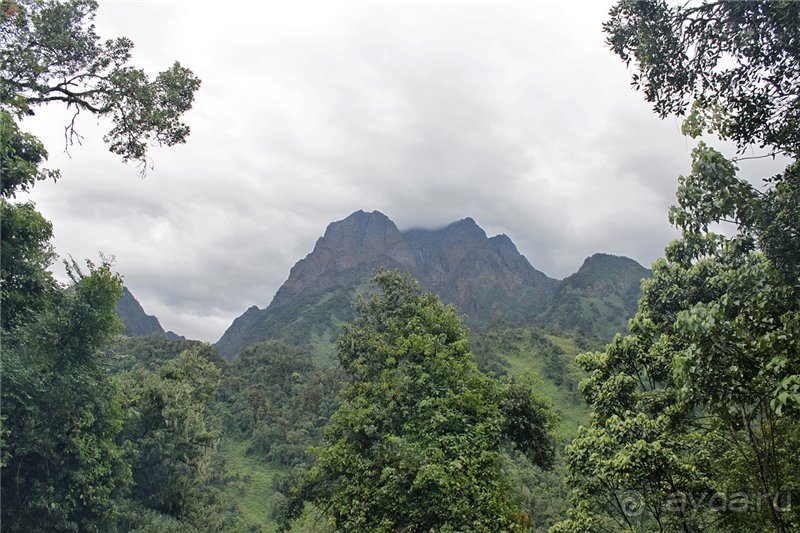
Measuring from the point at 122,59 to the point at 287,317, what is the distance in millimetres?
123115

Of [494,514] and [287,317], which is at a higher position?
[287,317]

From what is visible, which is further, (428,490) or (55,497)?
(55,497)

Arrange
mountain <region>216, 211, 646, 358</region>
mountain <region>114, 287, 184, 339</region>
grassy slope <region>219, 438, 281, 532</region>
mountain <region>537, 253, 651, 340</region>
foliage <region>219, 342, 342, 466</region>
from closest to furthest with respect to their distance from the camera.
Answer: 1. grassy slope <region>219, 438, 281, 532</region>
2. foliage <region>219, 342, 342, 466</region>
3. mountain <region>537, 253, 651, 340</region>
4. mountain <region>216, 211, 646, 358</region>
5. mountain <region>114, 287, 184, 339</region>

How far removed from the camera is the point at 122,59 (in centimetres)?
991

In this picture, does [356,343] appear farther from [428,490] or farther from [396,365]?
[428,490]

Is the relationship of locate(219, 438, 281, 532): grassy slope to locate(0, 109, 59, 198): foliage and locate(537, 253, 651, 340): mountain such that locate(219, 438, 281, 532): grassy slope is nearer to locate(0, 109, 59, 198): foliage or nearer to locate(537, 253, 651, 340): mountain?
locate(0, 109, 59, 198): foliage

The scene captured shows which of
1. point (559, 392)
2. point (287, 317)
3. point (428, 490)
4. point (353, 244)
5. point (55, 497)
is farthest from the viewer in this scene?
point (353, 244)

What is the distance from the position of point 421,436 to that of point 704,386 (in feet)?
27.6

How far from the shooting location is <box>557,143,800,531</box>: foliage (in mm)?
4863

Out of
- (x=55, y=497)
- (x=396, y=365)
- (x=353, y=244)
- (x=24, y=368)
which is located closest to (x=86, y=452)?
(x=55, y=497)

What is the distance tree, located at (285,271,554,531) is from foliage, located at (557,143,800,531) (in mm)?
2492

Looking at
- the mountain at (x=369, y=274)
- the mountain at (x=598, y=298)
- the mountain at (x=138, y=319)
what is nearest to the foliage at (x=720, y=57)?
the mountain at (x=598, y=298)

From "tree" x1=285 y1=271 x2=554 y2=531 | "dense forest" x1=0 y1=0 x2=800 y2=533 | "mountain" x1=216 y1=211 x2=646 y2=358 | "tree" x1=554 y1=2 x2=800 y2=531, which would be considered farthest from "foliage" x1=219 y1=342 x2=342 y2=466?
"mountain" x1=216 y1=211 x2=646 y2=358

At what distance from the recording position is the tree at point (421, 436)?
11.3 metres
